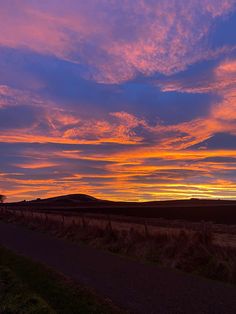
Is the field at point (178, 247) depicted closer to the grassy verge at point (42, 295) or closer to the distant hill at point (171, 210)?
the grassy verge at point (42, 295)

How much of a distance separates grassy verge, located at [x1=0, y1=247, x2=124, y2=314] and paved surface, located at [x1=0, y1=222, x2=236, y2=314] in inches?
20.6

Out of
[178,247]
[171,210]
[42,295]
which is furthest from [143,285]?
[171,210]

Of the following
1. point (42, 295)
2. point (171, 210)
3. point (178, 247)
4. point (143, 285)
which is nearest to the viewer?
point (42, 295)

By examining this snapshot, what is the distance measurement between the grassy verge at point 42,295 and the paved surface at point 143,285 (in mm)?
522

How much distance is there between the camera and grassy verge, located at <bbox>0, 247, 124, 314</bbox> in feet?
32.3

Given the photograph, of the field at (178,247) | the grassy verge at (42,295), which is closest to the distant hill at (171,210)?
the field at (178,247)

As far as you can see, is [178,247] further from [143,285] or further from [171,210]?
[171,210]

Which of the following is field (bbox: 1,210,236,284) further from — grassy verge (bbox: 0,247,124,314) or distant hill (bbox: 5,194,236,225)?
distant hill (bbox: 5,194,236,225)

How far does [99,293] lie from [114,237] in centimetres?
1138

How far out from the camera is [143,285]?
12.2m

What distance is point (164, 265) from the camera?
16.1 m

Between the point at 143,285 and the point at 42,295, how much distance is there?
2.80m

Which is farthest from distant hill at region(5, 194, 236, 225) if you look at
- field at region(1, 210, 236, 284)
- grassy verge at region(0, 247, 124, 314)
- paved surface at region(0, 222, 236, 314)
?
grassy verge at region(0, 247, 124, 314)

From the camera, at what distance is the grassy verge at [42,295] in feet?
32.3
